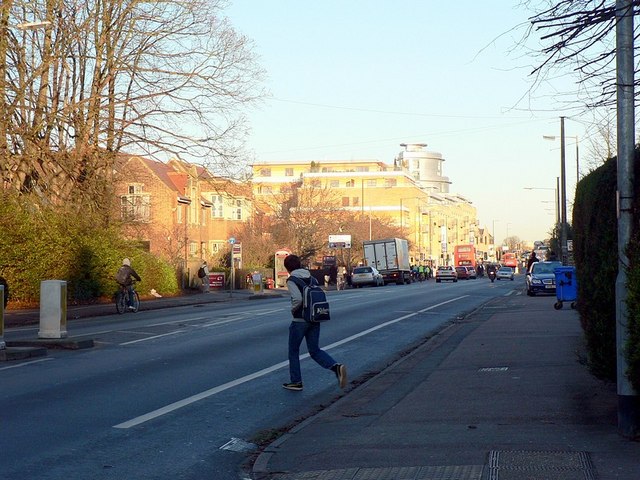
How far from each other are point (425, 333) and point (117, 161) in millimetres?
18332

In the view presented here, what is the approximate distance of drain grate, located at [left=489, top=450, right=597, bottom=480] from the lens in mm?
7012

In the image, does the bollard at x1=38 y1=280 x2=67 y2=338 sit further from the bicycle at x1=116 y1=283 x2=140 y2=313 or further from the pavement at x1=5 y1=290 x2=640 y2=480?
the bicycle at x1=116 y1=283 x2=140 y2=313

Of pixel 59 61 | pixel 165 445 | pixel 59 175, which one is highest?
pixel 59 61

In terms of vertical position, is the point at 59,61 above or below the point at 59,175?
above

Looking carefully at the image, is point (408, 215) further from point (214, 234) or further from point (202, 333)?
point (202, 333)

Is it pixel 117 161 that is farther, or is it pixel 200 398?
pixel 117 161

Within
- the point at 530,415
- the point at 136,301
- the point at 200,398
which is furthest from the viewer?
the point at 136,301

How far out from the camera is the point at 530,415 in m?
9.71

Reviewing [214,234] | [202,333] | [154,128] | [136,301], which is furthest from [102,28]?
[214,234]

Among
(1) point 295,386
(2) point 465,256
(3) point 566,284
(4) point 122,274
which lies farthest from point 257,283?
(2) point 465,256

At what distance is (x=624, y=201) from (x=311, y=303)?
4917mm

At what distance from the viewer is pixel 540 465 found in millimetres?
7359

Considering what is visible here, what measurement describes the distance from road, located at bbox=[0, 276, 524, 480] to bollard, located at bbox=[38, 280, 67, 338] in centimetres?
100

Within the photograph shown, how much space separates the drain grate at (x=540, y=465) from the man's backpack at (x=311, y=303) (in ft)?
15.5
